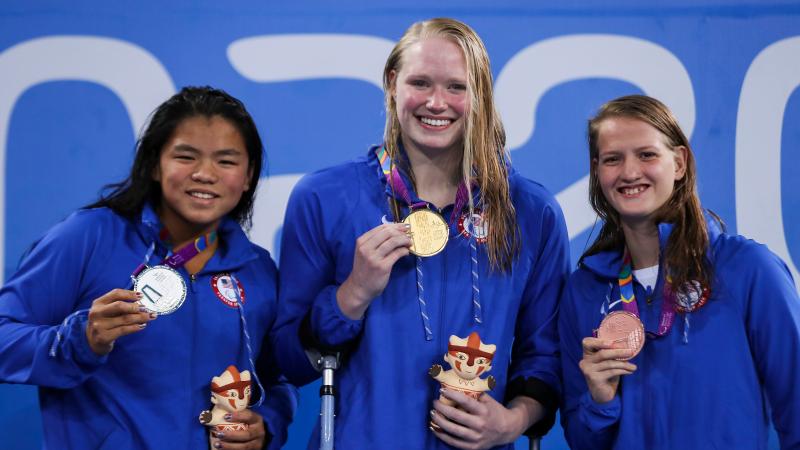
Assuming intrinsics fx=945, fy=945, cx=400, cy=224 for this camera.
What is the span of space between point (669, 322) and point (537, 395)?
0.40m

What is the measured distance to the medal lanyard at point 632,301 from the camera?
238 centimetres

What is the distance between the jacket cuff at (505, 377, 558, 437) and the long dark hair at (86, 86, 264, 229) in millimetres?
962

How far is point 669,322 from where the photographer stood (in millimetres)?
2377

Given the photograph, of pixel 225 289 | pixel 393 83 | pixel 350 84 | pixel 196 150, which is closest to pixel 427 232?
pixel 393 83

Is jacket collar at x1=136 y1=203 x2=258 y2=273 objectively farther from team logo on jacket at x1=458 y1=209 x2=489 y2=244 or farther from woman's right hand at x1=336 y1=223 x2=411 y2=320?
team logo on jacket at x1=458 y1=209 x2=489 y2=244

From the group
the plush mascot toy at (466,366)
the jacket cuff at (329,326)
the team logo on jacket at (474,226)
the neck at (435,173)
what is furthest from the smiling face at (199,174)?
the plush mascot toy at (466,366)

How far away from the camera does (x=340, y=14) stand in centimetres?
357

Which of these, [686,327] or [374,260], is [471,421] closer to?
[374,260]

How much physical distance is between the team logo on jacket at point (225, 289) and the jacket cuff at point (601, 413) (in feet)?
3.11

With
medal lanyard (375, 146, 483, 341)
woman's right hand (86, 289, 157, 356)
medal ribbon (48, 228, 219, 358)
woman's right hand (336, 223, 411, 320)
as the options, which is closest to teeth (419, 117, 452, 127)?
medal lanyard (375, 146, 483, 341)

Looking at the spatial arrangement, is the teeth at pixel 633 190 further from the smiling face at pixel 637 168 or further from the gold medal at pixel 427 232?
the gold medal at pixel 427 232

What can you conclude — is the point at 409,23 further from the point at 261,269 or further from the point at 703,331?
the point at 703,331

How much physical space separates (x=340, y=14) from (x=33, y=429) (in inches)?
74.3

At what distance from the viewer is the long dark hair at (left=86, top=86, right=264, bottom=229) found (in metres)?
2.54
